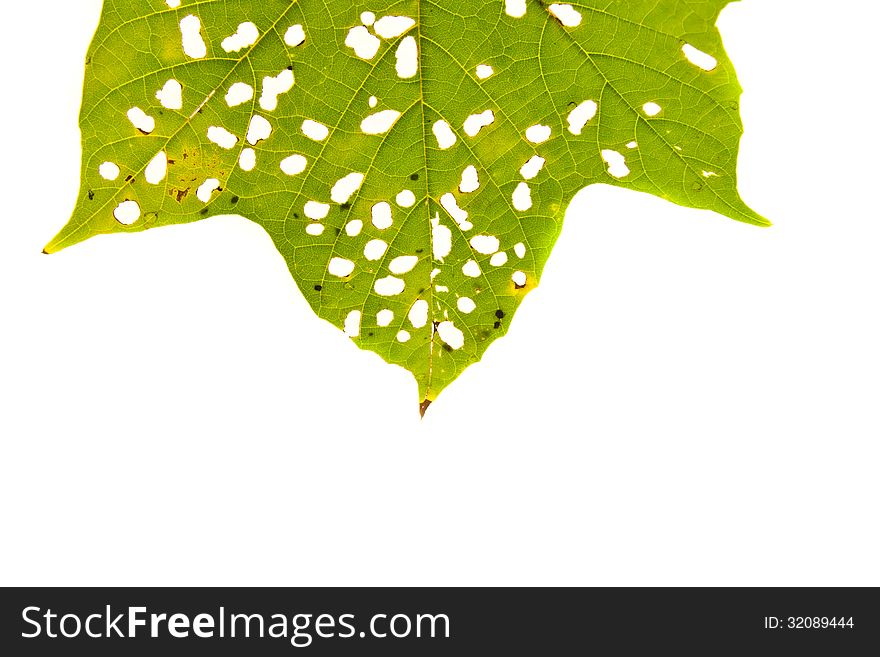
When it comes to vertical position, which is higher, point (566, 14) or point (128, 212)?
point (566, 14)

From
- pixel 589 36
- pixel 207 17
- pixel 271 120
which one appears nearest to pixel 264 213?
pixel 271 120

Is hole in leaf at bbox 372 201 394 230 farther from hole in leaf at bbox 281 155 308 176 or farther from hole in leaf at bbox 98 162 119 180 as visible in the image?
hole in leaf at bbox 98 162 119 180

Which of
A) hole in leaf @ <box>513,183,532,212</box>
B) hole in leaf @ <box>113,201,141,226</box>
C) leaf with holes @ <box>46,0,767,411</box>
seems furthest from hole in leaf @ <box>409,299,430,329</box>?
hole in leaf @ <box>113,201,141,226</box>

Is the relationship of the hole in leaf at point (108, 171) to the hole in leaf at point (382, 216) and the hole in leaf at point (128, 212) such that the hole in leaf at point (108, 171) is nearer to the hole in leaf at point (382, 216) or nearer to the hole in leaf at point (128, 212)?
the hole in leaf at point (128, 212)

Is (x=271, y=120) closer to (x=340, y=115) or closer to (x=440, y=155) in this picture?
(x=340, y=115)

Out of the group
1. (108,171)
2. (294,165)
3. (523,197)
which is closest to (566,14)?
(523,197)

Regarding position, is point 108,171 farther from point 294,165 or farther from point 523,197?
point 523,197

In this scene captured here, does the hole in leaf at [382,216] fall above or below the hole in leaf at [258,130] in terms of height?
below

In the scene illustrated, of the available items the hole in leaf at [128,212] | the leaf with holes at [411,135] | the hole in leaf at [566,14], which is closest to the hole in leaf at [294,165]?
the leaf with holes at [411,135]

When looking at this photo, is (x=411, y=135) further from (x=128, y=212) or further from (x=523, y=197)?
(x=128, y=212)
